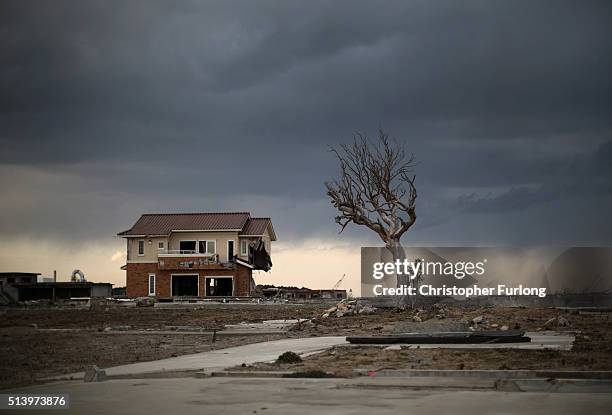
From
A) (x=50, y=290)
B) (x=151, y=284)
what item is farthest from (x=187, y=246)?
(x=50, y=290)

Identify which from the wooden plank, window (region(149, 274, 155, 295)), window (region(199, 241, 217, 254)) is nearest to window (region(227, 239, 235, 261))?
window (region(199, 241, 217, 254))

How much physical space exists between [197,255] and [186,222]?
4673mm

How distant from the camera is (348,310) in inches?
1645

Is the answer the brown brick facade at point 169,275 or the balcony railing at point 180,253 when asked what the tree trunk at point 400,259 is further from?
the balcony railing at point 180,253

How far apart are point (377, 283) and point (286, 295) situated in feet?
122

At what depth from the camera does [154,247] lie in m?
77.5

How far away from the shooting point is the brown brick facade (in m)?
74.4

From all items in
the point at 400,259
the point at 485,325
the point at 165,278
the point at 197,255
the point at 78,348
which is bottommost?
the point at 78,348

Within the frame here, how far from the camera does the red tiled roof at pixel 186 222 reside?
253 feet

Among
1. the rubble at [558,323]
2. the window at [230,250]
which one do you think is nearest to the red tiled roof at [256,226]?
the window at [230,250]

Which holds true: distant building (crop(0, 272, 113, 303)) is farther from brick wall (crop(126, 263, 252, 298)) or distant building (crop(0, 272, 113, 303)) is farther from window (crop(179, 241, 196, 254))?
window (crop(179, 241, 196, 254))

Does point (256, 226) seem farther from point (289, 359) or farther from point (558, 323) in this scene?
point (289, 359)

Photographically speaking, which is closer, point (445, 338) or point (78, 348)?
point (445, 338)

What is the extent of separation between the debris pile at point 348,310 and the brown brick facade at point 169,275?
99.4 ft
